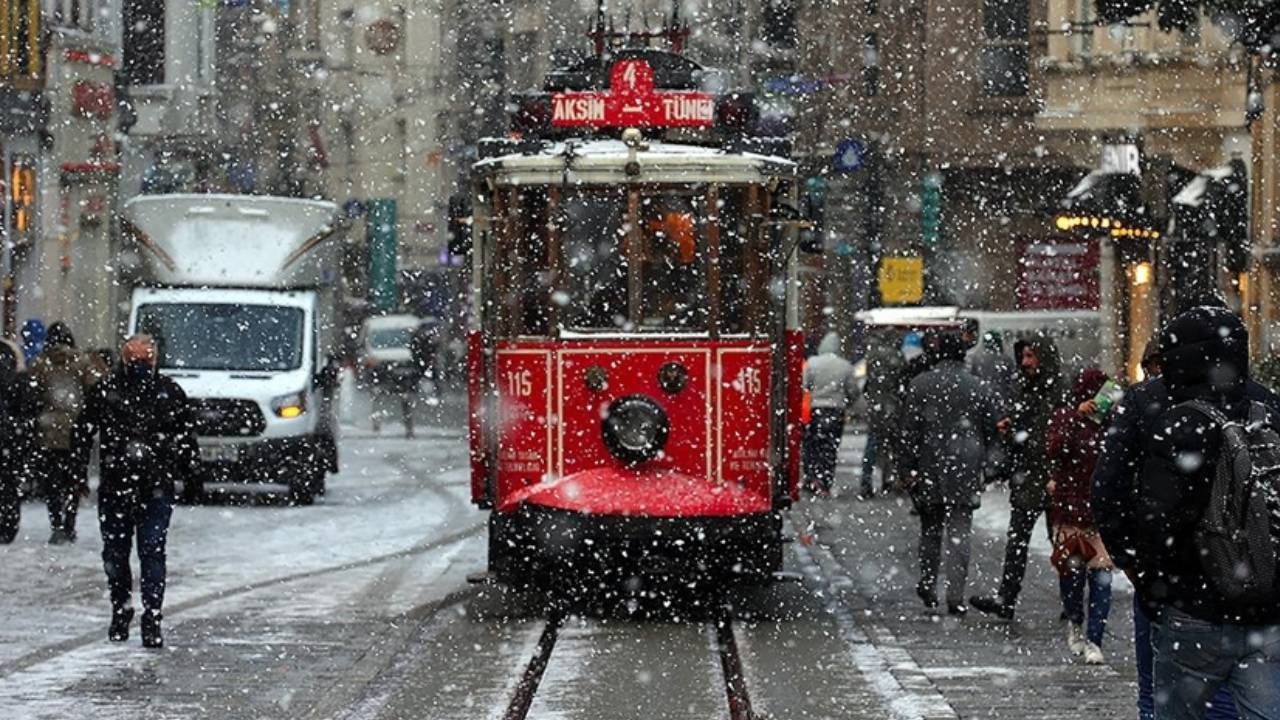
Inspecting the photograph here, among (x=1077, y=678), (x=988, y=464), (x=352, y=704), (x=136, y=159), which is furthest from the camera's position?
(x=136, y=159)

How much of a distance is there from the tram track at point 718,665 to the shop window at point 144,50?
31.9 m

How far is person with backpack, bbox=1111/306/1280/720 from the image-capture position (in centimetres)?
698

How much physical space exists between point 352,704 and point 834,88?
41.7 meters

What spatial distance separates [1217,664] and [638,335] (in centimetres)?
909

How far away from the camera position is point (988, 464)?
1603cm

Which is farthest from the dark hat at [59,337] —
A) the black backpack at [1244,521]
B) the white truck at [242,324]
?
the black backpack at [1244,521]

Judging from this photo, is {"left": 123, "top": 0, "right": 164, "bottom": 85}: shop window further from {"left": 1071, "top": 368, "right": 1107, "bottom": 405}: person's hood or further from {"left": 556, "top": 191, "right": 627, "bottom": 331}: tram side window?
{"left": 1071, "top": 368, "right": 1107, "bottom": 405}: person's hood

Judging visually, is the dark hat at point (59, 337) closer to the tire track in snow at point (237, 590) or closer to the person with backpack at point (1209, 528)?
the tire track in snow at point (237, 590)

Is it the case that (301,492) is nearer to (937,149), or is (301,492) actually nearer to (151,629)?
(151,629)

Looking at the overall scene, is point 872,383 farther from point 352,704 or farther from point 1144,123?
point 352,704

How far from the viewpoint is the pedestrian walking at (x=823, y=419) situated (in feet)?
92.7

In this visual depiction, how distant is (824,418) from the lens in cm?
2827

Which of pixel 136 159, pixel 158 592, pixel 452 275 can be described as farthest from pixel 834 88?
pixel 158 592

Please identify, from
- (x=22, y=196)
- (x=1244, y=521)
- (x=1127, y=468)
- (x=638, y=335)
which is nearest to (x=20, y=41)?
(x=22, y=196)
